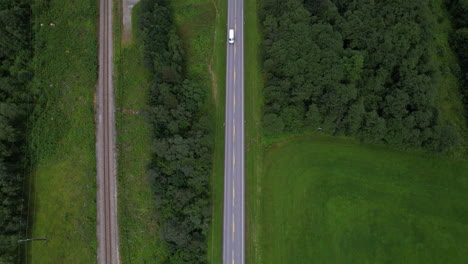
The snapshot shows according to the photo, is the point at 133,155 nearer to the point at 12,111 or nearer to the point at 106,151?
the point at 106,151

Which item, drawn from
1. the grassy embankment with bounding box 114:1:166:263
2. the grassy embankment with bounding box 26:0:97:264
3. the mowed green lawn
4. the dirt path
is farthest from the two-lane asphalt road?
the grassy embankment with bounding box 26:0:97:264

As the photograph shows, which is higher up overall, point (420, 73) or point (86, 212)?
point (420, 73)

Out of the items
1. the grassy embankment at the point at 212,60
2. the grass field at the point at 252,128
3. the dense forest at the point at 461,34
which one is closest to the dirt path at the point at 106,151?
the grassy embankment at the point at 212,60

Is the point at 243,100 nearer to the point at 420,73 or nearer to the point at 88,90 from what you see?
the point at 88,90

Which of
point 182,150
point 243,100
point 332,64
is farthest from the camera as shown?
point 243,100

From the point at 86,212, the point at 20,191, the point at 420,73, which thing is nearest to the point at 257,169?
the point at 86,212

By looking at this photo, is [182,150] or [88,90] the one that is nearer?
[182,150]

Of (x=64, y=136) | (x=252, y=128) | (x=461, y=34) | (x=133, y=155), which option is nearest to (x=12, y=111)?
(x=64, y=136)

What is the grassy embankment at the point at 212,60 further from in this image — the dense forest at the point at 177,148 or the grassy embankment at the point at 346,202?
the grassy embankment at the point at 346,202
